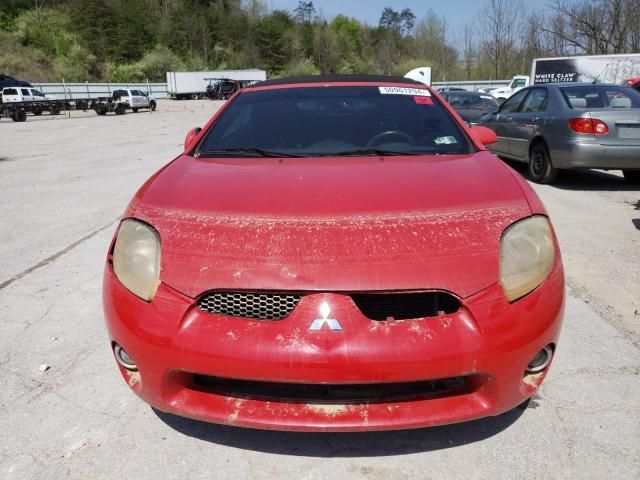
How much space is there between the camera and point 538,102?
290 inches

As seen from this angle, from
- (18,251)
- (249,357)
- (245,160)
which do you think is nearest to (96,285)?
(18,251)

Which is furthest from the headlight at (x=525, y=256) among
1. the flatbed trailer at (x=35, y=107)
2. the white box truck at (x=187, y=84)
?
the white box truck at (x=187, y=84)

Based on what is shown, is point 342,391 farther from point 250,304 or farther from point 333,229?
point 333,229

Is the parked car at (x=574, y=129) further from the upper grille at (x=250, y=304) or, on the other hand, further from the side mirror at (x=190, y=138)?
the upper grille at (x=250, y=304)

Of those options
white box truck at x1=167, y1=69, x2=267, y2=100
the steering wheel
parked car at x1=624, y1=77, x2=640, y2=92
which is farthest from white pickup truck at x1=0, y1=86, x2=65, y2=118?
the steering wheel

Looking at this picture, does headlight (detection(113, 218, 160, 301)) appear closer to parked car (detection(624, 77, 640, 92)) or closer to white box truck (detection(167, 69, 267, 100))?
parked car (detection(624, 77, 640, 92))

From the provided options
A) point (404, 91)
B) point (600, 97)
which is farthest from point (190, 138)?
point (600, 97)

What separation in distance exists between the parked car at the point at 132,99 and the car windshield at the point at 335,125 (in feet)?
102

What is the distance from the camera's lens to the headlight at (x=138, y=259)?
1725mm

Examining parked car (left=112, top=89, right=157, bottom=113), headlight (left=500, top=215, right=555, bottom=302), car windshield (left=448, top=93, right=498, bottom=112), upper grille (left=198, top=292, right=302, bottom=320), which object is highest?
parked car (left=112, top=89, right=157, bottom=113)

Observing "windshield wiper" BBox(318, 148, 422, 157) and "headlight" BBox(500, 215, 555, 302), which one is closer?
"headlight" BBox(500, 215, 555, 302)

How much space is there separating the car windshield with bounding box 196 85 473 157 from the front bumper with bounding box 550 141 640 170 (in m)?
4.20

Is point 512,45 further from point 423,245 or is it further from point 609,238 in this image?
point 423,245

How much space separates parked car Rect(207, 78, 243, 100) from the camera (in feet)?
154
